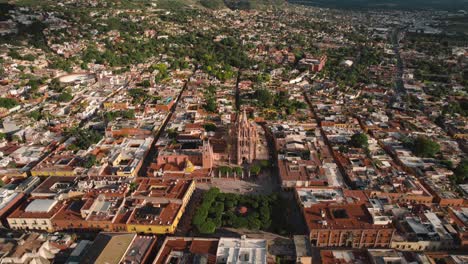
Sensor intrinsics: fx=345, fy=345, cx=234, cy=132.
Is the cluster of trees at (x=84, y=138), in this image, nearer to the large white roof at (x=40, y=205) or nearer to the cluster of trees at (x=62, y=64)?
the large white roof at (x=40, y=205)

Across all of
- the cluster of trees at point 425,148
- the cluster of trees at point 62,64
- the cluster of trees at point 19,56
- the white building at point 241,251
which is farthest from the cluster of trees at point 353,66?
the cluster of trees at point 19,56

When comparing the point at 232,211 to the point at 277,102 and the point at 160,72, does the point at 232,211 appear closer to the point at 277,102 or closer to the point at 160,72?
the point at 277,102

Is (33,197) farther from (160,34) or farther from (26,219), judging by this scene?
(160,34)

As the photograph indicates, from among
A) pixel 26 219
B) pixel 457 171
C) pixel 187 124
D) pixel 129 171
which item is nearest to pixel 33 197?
pixel 26 219

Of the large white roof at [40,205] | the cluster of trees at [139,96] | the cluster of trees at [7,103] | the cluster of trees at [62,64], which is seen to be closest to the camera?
the large white roof at [40,205]

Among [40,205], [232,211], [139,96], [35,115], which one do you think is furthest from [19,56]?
[232,211]

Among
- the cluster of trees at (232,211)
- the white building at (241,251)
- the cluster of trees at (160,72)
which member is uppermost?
the cluster of trees at (160,72)

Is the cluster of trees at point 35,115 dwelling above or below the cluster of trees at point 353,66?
below

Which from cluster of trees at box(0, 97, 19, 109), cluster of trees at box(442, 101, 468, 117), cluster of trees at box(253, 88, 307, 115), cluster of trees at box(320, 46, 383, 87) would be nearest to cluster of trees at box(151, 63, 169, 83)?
cluster of trees at box(253, 88, 307, 115)
